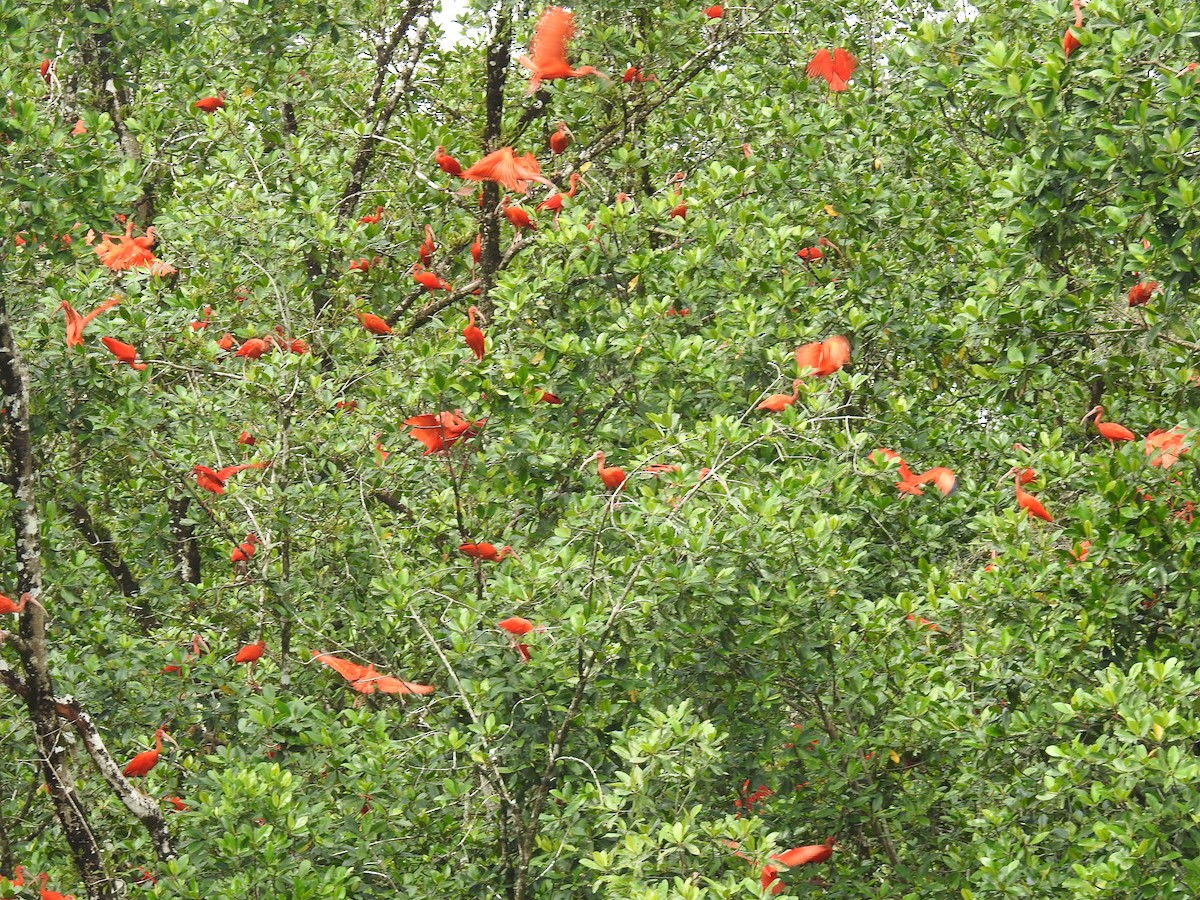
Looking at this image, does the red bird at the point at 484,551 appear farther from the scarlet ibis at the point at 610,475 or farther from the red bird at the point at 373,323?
the red bird at the point at 373,323

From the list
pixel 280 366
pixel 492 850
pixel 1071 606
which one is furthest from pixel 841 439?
pixel 280 366

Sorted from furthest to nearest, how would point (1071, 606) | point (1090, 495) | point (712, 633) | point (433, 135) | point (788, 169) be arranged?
1. point (433, 135)
2. point (788, 169)
3. point (1090, 495)
4. point (1071, 606)
5. point (712, 633)

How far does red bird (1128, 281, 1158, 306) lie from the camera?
4160 mm

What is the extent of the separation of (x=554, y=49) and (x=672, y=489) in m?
2.35

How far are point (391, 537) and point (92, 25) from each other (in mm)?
2199

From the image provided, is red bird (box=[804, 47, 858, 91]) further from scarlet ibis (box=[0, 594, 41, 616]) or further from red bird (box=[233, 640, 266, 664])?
scarlet ibis (box=[0, 594, 41, 616])

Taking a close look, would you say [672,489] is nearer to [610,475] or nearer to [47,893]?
[610,475]

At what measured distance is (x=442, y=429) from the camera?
4.51 metres

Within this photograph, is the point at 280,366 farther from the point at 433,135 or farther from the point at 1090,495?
the point at 1090,495

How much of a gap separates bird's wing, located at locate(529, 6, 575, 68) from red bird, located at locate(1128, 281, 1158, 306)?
240cm

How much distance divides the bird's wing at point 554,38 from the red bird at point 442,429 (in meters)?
1.61

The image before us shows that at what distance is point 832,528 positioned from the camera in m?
3.90

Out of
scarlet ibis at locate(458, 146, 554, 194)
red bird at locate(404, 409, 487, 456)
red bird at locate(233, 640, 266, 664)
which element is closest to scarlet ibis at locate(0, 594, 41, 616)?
red bird at locate(233, 640, 266, 664)

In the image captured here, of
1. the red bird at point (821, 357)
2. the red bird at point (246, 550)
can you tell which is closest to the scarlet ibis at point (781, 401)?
the red bird at point (821, 357)
